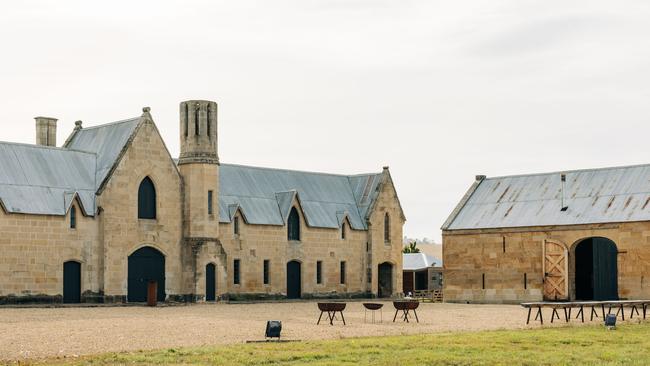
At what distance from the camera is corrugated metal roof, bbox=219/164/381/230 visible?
6550 centimetres

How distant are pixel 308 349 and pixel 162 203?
1365 inches

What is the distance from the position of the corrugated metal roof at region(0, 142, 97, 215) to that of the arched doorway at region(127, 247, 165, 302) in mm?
3770

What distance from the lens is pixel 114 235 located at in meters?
56.2

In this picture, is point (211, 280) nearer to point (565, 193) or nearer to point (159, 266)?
point (159, 266)

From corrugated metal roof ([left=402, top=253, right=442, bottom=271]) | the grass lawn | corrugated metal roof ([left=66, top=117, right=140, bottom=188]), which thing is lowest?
the grass lawn

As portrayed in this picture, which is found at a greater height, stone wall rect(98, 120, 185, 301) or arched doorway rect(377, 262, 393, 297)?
stone wall rect(98, 120, 185, 301)

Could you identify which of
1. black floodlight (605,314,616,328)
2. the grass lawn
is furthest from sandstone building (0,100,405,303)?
black floodlight (605,314,616,328)

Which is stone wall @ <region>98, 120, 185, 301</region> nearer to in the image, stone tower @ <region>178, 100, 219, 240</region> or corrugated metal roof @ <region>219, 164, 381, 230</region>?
stone tower @ <region>178, 100, 219, 240</region>

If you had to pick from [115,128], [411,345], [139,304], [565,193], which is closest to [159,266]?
[139,304]

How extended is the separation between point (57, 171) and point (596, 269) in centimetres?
2821

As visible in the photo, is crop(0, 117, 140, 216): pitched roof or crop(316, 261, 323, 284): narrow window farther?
crop(316, 261, 323, 284): narrow window

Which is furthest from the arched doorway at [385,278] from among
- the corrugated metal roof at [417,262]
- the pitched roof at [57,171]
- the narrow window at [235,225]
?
the pitched roof at [57,171]

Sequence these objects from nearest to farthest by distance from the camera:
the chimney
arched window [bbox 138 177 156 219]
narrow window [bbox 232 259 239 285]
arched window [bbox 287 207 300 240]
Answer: arched window [bbox 138 177 156 219]
the chimney
narrow window [bbox 232 259 239 285]
arched window [bbox 287 207 300 240]

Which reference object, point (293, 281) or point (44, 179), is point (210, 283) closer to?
point (293, 281)
